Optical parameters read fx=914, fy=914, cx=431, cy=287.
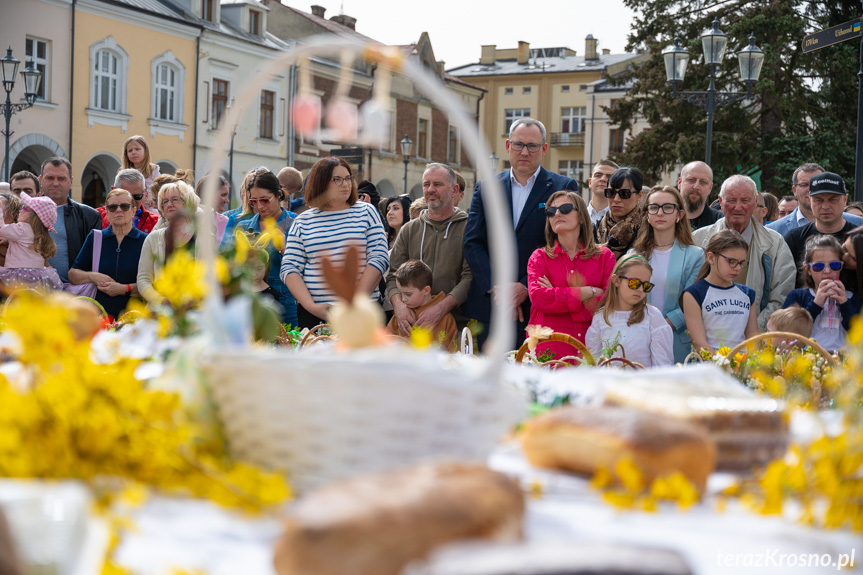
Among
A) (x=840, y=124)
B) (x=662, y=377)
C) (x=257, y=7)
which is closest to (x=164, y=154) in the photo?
(x=257, y=7)

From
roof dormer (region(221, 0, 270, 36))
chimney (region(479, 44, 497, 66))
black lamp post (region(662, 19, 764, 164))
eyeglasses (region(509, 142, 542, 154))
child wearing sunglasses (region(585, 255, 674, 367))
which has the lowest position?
child wearing sunglasses (region(585, 255, 674, 367))

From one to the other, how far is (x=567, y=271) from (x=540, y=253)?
0.67 feet

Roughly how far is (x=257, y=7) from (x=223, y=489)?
3191 centimetres

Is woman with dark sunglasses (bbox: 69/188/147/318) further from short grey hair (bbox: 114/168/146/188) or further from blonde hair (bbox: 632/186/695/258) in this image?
blonde hair (bbox: 632/186/695/258)

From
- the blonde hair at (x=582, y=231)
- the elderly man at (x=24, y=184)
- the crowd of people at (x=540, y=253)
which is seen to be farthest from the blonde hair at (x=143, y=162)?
the blonde hair at (x=582, y=231)

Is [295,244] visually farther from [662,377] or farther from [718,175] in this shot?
[718,175]

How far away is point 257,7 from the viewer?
31.1m

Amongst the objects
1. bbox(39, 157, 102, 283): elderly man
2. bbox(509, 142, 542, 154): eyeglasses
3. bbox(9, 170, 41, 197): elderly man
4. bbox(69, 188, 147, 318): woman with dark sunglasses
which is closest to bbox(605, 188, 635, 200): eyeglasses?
bbox(509, 142, 542, 154): eyeglasses

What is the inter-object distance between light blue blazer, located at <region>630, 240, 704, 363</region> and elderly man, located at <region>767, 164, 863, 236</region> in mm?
1429

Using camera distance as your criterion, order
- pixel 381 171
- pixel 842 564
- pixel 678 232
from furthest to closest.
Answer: pixel 381 171 < pixel 678 232 < pixel 842 564

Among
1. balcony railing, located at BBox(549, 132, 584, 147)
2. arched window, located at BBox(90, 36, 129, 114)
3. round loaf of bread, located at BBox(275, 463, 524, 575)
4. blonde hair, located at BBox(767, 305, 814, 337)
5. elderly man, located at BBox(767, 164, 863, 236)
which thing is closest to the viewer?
round loaf of bread, located at BBox(275, 463, 524, 575)

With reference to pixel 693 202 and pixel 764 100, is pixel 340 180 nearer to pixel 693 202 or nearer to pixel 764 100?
pixel 693 202

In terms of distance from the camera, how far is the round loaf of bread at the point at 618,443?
136 centimetres

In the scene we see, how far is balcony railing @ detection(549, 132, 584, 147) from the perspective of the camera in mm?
52125
